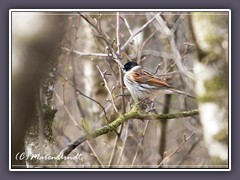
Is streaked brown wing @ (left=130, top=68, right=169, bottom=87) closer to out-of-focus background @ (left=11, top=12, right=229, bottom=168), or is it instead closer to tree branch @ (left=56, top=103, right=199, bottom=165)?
out-of-focus background @ (left=11, top=12, right=229, bottom=168)

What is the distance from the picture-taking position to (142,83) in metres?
3.44

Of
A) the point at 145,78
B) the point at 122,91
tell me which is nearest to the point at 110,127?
the point at 122,91

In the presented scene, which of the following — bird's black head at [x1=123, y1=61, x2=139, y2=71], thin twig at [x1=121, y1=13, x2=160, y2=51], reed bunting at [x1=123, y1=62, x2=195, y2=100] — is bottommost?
reed bunting at [x1=123, y1=62, x2=195, y2=100]

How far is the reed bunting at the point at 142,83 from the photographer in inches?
135

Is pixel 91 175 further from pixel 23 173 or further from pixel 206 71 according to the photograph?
pixel 206 71

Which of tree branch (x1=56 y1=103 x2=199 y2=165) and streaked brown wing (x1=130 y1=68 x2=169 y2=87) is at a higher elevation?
streaked brown wing (x1=130 y1=68 x2=169 y2=87)

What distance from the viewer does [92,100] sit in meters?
3.47

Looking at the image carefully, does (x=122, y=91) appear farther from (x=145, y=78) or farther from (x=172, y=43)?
(x=172, y=43)

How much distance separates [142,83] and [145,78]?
0.11ft

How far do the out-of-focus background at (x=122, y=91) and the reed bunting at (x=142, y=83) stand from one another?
32mm

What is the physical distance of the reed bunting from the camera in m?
3.44

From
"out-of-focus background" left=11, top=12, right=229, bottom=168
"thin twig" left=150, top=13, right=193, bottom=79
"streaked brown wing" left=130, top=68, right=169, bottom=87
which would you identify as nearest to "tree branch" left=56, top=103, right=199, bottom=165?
"out-of-focus background" left=11, top=12, right=229, bottom=168

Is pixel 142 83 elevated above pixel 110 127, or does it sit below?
above
